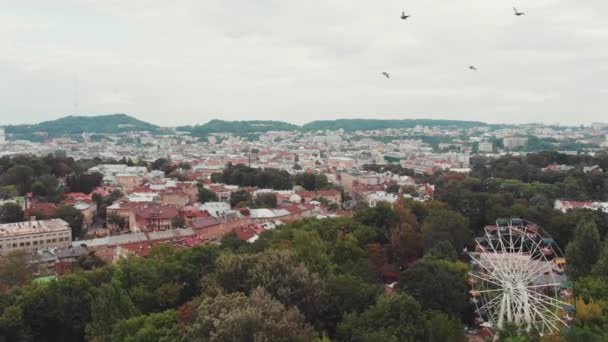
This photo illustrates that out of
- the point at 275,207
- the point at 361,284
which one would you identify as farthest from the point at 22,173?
the point at 361,284

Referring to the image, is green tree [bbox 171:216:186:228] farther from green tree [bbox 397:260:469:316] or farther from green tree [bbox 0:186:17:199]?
green tree [bbox 397:260:469:316]

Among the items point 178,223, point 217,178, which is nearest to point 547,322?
point 178,223

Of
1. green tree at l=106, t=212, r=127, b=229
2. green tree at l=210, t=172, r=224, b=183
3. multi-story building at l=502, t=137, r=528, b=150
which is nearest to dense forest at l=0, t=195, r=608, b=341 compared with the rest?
green tree at l=106, t=212, r=127, b=229

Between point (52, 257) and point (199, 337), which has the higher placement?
point (199, 337)

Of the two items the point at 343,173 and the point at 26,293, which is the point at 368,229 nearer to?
the point at 26,293

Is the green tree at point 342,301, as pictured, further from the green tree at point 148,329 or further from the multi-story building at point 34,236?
the multi-story building at point 34,236
